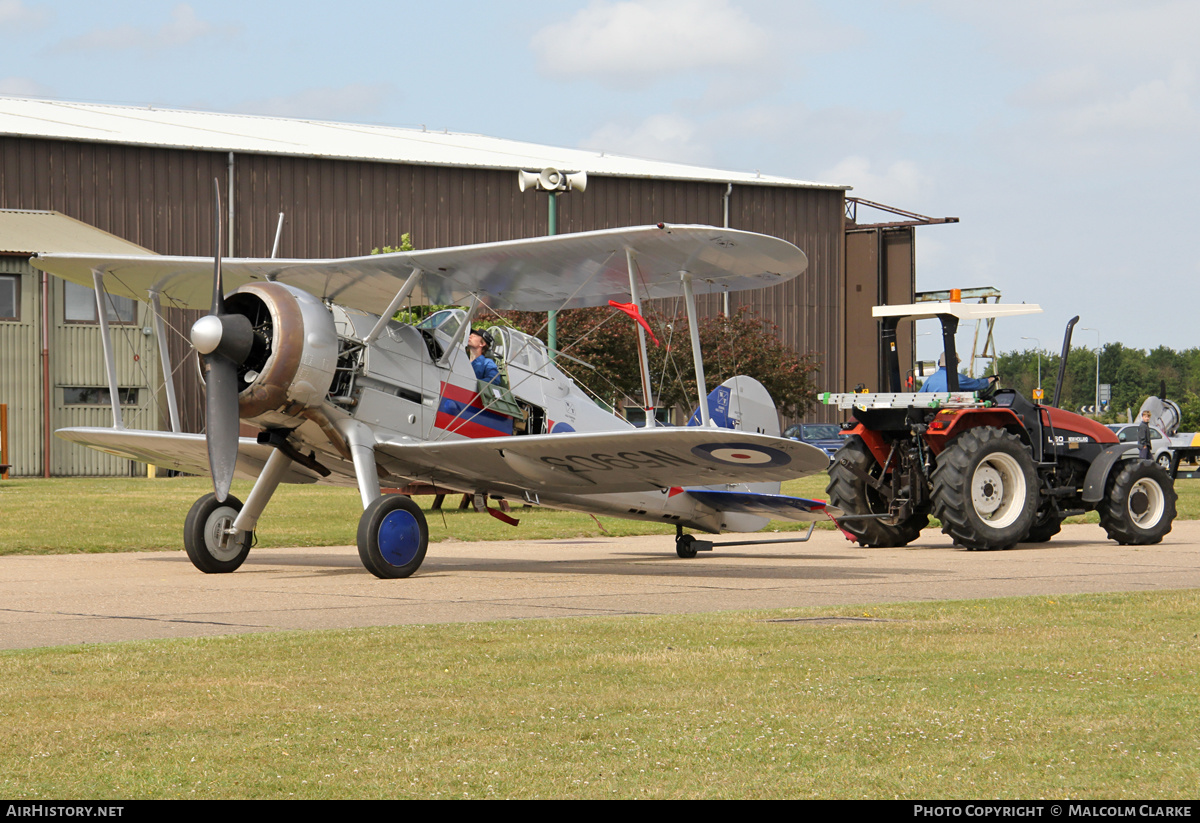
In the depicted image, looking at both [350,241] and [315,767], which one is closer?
[315,767]

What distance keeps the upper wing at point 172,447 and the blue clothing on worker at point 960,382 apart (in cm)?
769

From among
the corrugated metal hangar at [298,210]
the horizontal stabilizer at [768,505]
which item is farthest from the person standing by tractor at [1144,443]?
the corrugated metal hangar at [298,210]

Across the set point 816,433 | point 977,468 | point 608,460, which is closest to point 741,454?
point 608,460

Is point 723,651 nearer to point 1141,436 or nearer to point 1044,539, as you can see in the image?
point 1044,539

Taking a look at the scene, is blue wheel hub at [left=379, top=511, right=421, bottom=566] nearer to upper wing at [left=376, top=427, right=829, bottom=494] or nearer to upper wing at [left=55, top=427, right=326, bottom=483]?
upper wing at [left=376, top=427, right=829, bottom=494]

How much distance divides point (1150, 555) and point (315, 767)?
12560 mm

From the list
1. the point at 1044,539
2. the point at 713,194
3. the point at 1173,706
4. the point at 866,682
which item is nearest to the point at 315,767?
the point at 866,682

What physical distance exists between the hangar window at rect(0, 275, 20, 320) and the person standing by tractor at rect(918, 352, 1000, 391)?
33815mm

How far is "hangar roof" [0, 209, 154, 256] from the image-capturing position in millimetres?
40844

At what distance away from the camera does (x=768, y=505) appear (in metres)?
15.5

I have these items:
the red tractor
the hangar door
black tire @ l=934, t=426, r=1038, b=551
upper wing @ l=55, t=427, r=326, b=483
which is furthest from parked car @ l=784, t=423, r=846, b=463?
upper wing @ l=55, t=427, r=326, b=483

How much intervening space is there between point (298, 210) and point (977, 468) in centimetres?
3735

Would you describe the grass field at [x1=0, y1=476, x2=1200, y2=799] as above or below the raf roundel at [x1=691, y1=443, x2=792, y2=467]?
below

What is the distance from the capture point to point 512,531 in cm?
1953
